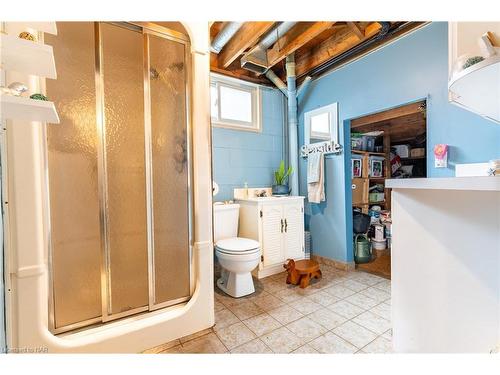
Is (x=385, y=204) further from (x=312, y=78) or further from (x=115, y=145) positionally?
(x=115, y=145)

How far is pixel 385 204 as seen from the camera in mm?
3783

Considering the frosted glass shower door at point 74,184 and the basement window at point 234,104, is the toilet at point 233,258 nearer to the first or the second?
the frosted glass shower door at point 74,184

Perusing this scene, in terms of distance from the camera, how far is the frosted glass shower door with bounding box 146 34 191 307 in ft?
4.72

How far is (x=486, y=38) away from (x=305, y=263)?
6.69 ft

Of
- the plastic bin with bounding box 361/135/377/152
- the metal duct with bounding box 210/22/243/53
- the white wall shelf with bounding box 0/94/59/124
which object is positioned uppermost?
the metal duct with bounding box 210/22/243/53

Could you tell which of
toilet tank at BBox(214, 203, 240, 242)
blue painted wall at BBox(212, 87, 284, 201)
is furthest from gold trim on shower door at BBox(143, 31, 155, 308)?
blue painted wall at BBox(212, 87, 284, 201)

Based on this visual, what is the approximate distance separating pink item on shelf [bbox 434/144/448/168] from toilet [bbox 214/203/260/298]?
1.60 metres

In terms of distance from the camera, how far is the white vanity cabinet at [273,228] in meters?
2.31

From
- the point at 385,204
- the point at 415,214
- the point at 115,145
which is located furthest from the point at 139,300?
the point at 385,204

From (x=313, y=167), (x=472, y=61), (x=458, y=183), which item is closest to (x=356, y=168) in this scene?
(x=313, y=167)

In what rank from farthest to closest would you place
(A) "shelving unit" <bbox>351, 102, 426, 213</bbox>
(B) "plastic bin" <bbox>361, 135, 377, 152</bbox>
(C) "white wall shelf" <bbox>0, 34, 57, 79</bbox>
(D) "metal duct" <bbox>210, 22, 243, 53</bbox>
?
(B) "plastic bin" <bbox>361, 135, 377, 152</bbox> < (A) "shelving unit" <bbox>351, 102, 426, 213</bbox> < (D) "metal duct" <bbox>210, 22, 243, 53</bbox> < (C) "white wall shelf" <bbox>0, 34, 57, 79</bbox>

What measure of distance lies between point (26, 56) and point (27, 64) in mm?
44

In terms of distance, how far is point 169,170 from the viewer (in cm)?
149

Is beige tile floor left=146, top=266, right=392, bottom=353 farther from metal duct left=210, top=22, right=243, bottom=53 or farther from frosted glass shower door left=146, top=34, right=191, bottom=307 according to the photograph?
metal duct left=210, top=22, right=243, bottom=53
